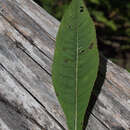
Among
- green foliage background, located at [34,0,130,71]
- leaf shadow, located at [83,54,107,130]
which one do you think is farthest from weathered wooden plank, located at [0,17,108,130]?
green foliage background, located at [34,0,130,71]

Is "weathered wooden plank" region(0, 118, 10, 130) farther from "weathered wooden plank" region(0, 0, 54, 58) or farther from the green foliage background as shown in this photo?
the green foliage background

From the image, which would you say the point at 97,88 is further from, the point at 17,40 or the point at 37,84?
the point at 17,40

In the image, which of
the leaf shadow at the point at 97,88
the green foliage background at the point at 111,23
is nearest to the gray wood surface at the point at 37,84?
the leaf shadow at the point at 97,88

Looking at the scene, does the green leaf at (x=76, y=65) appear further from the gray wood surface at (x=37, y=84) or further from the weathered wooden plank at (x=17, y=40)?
the weathered wooden plank at (x=17, y=40)

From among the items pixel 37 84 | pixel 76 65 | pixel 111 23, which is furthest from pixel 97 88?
pixel 111 23

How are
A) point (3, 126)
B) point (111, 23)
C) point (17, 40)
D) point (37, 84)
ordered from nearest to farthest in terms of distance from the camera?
point (3, 126), point (37, 84), point (17, 40), point (111, 23)
